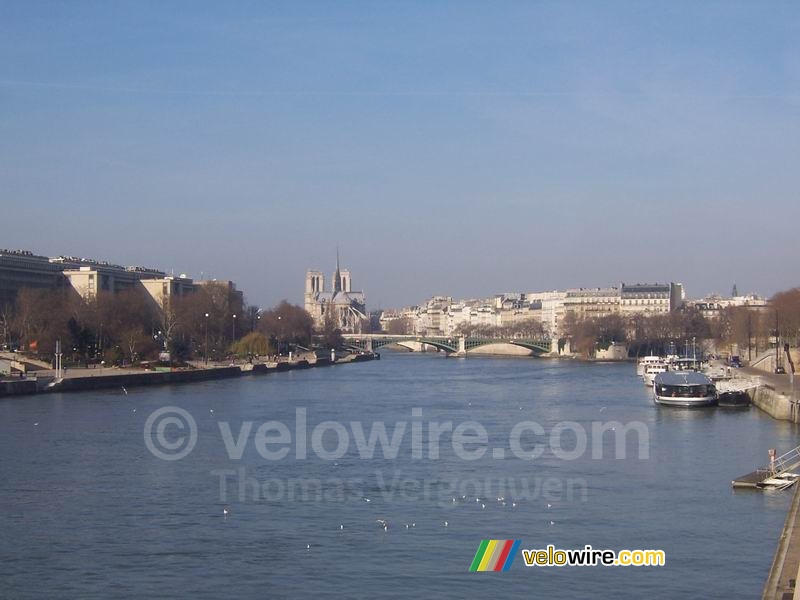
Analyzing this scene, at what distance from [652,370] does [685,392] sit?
31.8ft

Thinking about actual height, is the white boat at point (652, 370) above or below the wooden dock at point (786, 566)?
above

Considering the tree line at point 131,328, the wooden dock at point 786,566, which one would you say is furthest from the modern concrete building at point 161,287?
the wooden dock at point 786,566

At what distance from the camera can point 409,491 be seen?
Answer: 49.3ft

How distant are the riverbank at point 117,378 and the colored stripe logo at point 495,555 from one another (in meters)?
21.2

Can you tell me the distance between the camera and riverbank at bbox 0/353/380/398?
3173 cm

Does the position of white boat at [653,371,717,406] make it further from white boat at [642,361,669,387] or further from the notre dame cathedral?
the notre dame cathedral

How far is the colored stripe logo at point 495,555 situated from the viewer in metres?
11.4

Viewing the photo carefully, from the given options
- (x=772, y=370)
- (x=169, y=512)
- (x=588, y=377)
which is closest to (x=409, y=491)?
(x=169, y=512)

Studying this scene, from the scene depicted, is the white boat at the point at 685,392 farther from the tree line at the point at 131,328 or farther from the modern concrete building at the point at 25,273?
the modern concrete building at the point at 25,273

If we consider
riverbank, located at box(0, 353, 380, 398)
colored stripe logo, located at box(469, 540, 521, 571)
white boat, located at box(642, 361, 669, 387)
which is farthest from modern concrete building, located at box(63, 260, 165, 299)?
Result: colored stripe logo, located at box(469, 540, 521, 571)

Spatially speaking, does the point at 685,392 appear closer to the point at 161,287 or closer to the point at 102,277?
the point at 102,277

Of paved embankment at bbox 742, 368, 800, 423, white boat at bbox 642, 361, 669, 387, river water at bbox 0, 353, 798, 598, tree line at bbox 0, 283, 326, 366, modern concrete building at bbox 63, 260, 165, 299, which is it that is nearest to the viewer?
river water at bbox 0, 353, 798, 598

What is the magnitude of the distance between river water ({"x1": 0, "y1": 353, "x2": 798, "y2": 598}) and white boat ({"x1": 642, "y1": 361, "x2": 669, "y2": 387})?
1255 cm

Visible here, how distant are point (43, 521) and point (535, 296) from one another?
112182 mm
